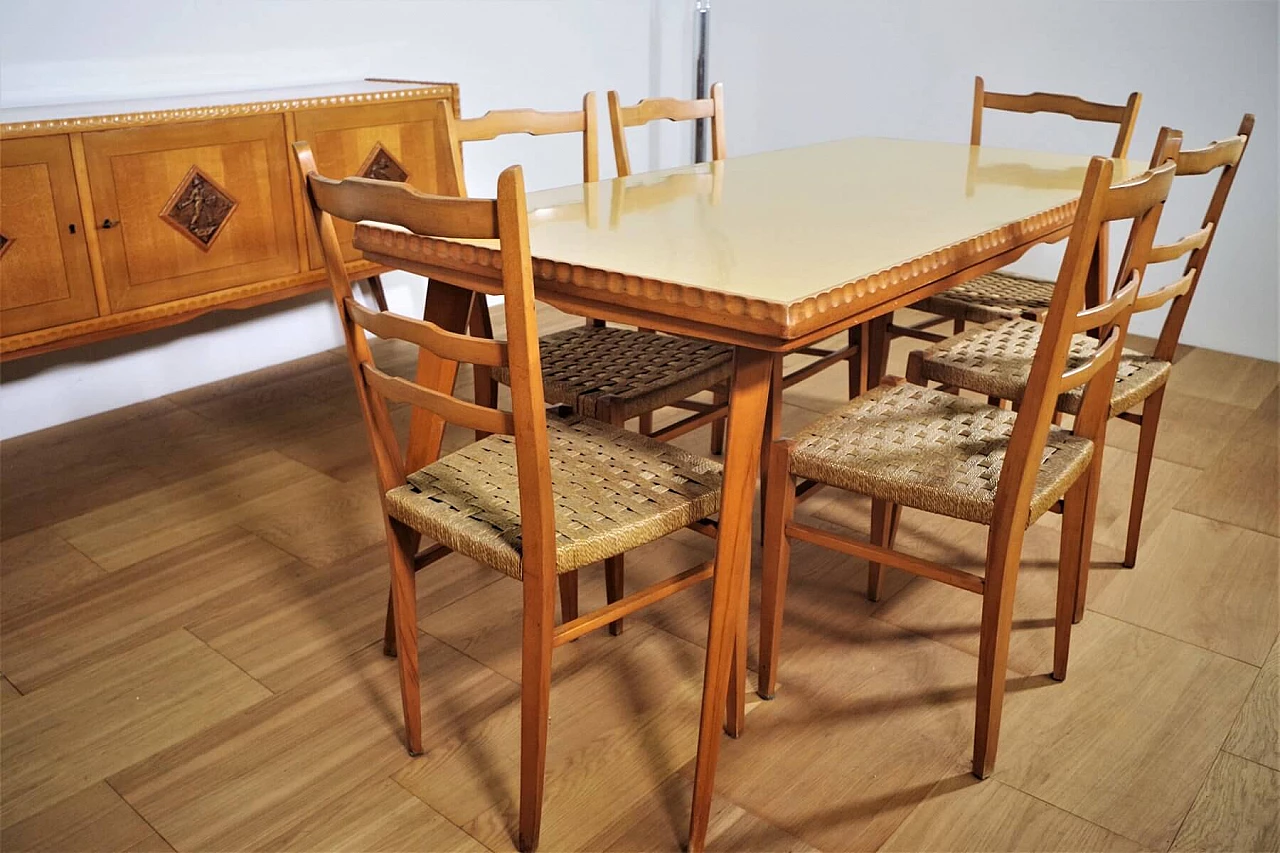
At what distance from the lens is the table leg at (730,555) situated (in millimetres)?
1387

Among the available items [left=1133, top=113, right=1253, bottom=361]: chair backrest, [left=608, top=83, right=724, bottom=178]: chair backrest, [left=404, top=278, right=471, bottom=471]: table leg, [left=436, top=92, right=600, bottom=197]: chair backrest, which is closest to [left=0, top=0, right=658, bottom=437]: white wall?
[left=436, top=92, right=600, bottom=197]: chair backrest

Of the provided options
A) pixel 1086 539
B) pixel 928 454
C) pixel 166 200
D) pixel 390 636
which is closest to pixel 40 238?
pixel 166 200

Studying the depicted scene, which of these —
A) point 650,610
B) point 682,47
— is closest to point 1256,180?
point 682,47

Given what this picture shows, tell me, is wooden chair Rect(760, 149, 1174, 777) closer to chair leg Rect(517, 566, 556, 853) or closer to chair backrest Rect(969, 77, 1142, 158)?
chair leg Rect(517, 566, 556, 853)

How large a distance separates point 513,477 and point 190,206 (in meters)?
1.46

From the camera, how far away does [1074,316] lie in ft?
4.67

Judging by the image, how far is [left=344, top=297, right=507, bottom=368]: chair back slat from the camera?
130 centimetres

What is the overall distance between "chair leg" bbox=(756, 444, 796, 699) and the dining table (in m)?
Answer: 0.07

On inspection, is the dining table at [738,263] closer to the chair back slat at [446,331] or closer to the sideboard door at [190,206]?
the chair back slat at [446,331]

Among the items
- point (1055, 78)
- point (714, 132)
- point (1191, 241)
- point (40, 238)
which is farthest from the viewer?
point (1055, 78)

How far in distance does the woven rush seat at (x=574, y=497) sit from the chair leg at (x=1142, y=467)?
3.24ft

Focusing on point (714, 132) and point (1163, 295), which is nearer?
point (1163, 295)

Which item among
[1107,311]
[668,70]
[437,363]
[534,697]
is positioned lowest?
[534,697]

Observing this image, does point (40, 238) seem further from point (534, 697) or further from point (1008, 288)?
point (1008, 288)
